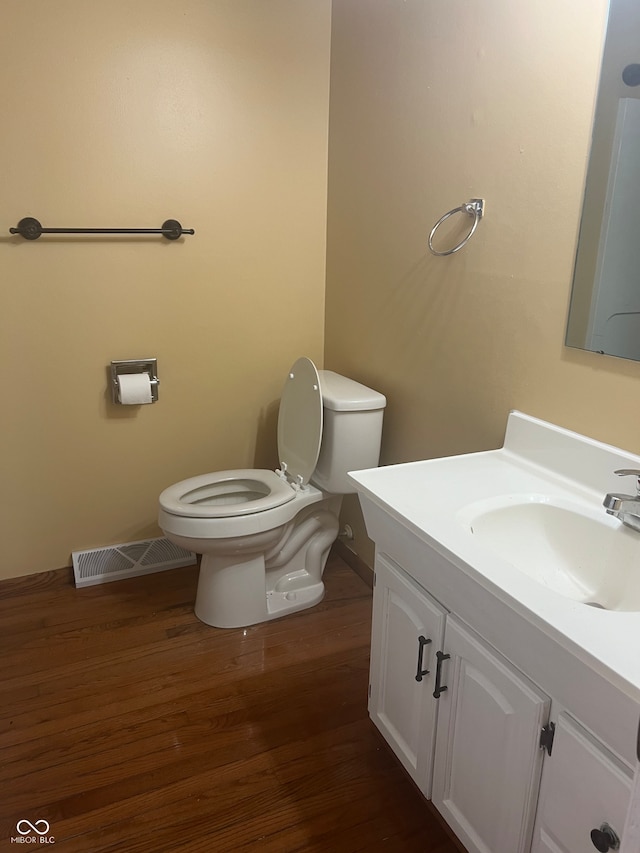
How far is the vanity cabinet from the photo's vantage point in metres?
1.16

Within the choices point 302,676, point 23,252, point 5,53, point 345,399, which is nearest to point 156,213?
point 23,252

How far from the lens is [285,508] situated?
223 centimetres

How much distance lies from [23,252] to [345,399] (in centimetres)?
119

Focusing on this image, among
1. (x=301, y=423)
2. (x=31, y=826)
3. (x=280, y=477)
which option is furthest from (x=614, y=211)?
(x=31, y=826)

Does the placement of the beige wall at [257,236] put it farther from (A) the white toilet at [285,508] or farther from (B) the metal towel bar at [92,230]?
(A) the white toilet at [285,508]

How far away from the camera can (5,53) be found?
6.76 feet

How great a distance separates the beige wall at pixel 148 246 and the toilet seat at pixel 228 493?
281 millimetres

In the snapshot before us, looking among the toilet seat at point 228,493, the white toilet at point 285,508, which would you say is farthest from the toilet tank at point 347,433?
the toilet seat at point 228,493

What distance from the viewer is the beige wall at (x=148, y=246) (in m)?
2.18

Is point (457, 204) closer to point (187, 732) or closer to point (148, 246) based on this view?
point (148, 246)

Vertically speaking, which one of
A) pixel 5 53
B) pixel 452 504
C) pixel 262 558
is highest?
pixel 5 53

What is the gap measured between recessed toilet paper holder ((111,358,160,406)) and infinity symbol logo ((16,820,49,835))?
134cm

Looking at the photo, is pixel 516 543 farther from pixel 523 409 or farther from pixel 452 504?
pixel 523 409

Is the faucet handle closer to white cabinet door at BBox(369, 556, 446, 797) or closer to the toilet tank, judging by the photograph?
white cabinet door at BBox(369, 556, 446, 797)
